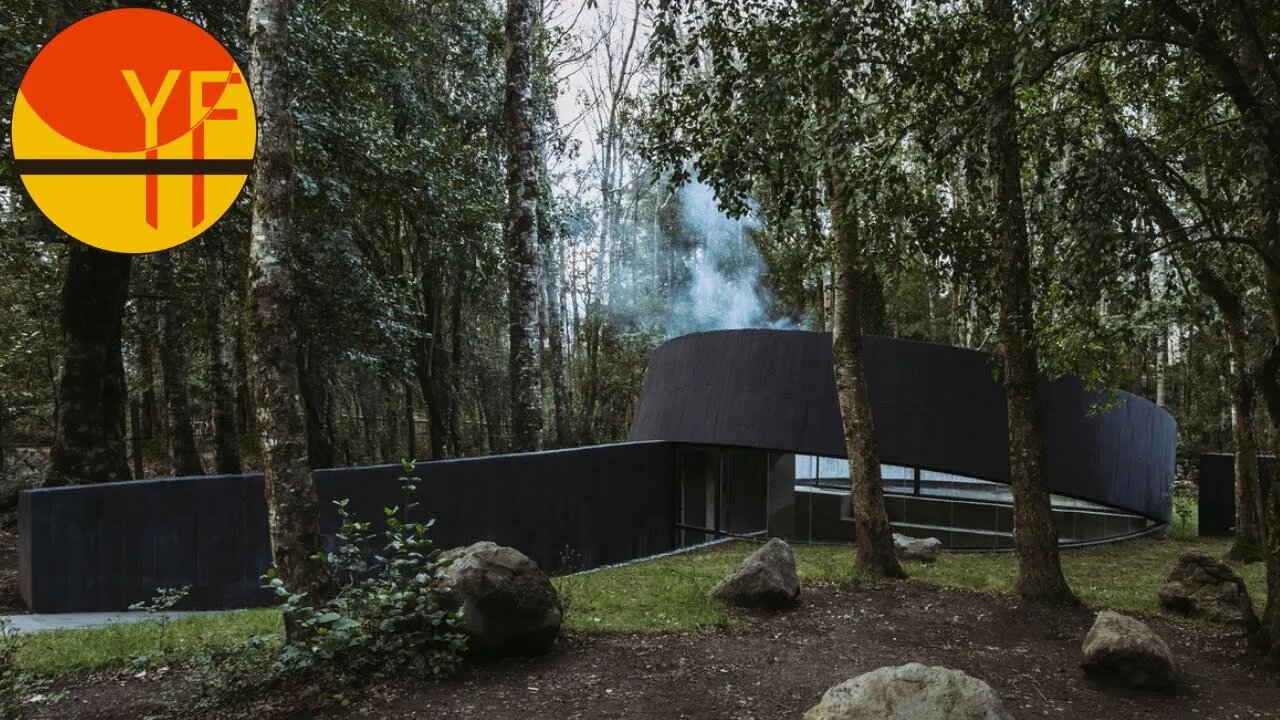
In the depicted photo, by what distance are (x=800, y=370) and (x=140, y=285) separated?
10759mm

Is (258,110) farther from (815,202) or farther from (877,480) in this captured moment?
(877,480)

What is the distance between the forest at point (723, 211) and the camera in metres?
5.02

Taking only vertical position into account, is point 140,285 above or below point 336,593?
above

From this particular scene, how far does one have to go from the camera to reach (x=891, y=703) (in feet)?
11.7

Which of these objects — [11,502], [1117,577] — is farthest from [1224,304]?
[11,502]

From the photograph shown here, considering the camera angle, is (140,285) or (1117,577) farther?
(140,285)

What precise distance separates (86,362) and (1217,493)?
55.6 ft

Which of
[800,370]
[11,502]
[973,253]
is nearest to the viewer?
[973,253]

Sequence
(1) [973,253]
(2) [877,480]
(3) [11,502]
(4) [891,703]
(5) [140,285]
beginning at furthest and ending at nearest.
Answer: (5) [140,285] → (3) [11,502] → (2) [877,480] → (1) [973,253] → (4) [891,703]

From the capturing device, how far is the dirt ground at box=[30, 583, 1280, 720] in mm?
4402

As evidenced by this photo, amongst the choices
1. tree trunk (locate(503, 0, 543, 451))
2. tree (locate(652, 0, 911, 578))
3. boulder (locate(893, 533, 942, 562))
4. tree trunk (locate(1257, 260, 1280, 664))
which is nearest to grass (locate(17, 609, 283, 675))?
tree (locate(652, 0, 911, 578))

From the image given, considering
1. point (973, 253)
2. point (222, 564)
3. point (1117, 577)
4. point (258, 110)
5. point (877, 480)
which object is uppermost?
point (258, 110)

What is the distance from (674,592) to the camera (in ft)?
24.1

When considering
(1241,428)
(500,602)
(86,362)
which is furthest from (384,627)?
(1241,428)
